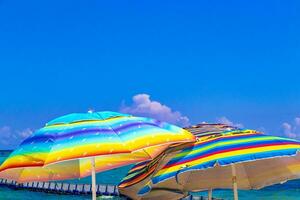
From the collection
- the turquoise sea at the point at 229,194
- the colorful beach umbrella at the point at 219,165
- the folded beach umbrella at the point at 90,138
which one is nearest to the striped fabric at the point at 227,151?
the colorful beach umbrella at the point at 219,165

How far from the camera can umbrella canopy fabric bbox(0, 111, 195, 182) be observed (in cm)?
584

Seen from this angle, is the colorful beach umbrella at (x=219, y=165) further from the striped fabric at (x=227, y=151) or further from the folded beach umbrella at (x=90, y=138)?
the folded beach umbrella at (x=90, y=138)

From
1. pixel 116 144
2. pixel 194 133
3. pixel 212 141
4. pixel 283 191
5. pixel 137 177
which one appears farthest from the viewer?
pixel 283 191

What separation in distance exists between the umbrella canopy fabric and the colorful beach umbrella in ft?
1.18

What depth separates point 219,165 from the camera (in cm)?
609

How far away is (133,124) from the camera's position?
657cm

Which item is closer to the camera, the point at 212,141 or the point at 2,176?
the point at 212,141

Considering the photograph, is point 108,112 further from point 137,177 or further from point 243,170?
point 243,170

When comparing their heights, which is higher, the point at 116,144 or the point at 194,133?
the point at 194,133

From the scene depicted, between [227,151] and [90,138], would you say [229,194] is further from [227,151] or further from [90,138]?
[90,138]

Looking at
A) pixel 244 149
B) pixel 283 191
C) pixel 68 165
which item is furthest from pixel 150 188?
pixel 283 191

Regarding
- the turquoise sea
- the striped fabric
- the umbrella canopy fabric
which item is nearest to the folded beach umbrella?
the umbrella canopy fabric

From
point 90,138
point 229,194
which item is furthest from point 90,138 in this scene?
point 229,194

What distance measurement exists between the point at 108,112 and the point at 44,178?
1.96 metres
